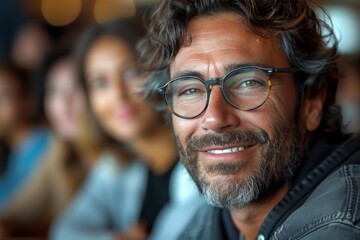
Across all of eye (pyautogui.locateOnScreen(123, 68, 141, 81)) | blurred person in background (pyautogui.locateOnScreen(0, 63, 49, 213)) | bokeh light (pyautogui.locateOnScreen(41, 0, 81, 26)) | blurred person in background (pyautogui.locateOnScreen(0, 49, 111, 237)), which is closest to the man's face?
eye (pyautogui.locateOnScreen(123, 68, 141, 81))

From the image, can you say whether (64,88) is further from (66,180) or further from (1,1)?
(1,1)

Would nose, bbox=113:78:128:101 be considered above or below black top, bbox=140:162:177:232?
above

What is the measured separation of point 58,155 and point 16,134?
1.54ft

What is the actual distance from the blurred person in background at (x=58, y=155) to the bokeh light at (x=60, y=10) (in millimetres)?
2396

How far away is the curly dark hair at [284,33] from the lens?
1.40 m

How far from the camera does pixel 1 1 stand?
176 inches

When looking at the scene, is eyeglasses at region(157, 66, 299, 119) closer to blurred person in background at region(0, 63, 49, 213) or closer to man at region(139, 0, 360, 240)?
man at region(139, 0, 360, 240)

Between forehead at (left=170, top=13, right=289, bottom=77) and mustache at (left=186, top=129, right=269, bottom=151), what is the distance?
0.14m

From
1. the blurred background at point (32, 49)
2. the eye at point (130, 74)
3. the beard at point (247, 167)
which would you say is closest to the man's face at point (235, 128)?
the beard at point (247, 167)

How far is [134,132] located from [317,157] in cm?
111

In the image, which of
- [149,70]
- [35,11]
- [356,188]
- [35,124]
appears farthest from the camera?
[35,11]

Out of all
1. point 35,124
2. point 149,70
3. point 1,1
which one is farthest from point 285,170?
point 1,1

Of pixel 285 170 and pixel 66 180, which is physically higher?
pixel 285 170

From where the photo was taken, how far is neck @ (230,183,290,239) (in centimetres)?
142
